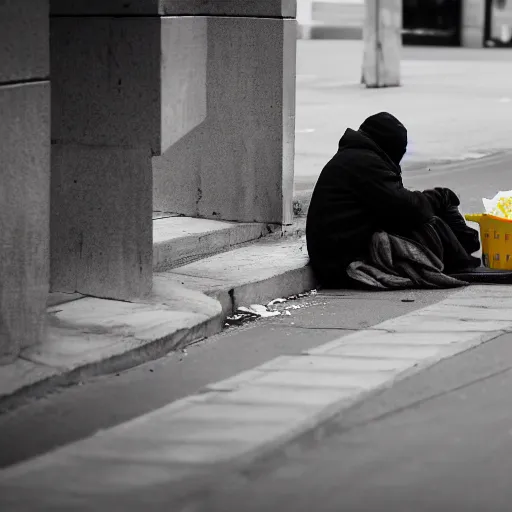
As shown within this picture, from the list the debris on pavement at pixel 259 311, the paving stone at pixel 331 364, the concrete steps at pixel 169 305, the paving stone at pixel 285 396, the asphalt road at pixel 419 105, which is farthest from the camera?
the asphalt road at pixel 419 105

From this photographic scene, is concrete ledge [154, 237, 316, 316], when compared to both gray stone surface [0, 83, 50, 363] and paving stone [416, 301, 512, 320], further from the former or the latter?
gray stone surface [0, 83, 50, 363]

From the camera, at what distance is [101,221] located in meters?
7.29

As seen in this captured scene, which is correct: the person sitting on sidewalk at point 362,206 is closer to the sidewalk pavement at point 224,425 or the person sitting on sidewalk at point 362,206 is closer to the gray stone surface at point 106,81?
the sidewalk pavement at point 224,425

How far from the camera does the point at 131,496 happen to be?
4613 mm

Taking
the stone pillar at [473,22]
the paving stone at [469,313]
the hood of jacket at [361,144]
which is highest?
the stone pillar at [473,22]

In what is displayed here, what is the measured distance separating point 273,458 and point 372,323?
99.8 inches

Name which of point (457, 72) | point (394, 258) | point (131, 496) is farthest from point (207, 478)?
point (457, 72)

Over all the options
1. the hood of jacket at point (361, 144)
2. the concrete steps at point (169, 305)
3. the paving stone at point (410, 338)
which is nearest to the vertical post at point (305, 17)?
the concrete steps at point (169, 305)

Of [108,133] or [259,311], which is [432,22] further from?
[108,133]

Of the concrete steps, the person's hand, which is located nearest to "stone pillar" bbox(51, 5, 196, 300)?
the concrete steps

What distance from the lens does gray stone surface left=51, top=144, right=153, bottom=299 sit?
7.23 meters

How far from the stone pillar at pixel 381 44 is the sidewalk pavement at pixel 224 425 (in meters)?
15.9

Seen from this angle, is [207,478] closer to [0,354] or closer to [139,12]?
[0,354]

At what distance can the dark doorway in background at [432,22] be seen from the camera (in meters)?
36.1
